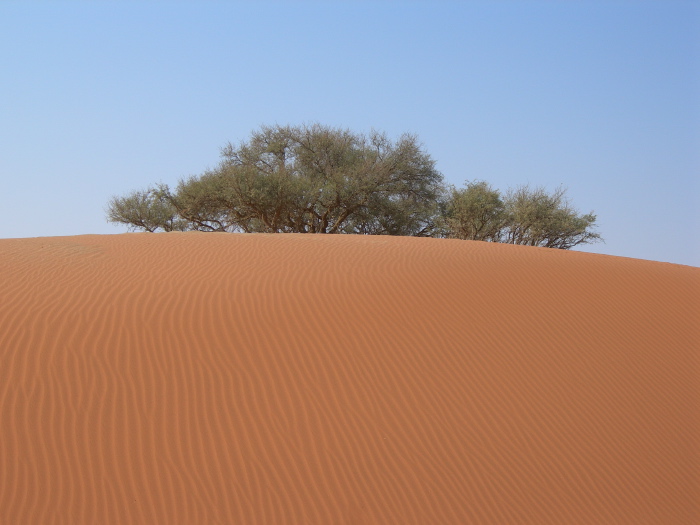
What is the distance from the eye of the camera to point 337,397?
674cm

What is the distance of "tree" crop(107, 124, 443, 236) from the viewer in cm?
2894

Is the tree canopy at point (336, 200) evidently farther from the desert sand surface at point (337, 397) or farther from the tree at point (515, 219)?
the desert sand surface at point (337, 397)

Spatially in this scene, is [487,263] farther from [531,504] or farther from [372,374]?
[531,504]

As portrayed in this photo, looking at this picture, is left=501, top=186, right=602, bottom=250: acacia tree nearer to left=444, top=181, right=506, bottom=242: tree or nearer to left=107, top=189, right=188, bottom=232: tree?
left=444, top=181, right=506, bottom=242: tree

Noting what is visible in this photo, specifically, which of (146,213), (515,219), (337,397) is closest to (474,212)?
(515,219)

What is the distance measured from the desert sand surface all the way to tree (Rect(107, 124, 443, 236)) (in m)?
19.1

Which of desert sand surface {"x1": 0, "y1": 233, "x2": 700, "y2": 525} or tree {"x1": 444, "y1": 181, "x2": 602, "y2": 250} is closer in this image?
desert sand surface {"x1": 0, "y1": 233, "x2": 700, "y2": 525}

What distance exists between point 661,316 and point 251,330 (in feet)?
18.9

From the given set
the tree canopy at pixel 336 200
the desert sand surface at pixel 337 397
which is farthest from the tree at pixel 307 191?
the desert sand surface at pixel 337 397

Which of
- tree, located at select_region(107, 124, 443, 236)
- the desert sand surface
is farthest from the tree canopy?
the desert sand surface

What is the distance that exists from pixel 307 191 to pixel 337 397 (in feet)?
74.6

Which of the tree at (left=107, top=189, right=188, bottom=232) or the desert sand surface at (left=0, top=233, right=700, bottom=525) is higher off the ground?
the tree at (left=107, top=189, right=188, bottom=232)

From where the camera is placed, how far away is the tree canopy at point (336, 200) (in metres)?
29.0

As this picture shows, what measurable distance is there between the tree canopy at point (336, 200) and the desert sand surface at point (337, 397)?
1912 cm
